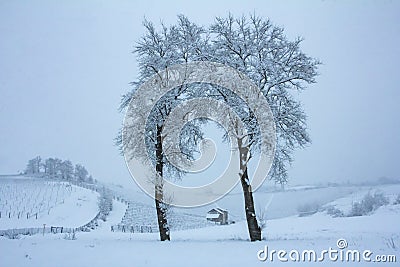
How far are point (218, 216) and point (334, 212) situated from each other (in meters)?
15.5

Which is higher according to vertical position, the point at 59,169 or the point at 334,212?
the point at 59,169

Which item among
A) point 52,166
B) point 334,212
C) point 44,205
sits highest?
point 52,166

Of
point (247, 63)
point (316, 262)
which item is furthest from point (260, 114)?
point (316, 262)

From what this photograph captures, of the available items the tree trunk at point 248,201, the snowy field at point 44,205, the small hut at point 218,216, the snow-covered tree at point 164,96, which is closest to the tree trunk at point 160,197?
the snow-covered tree at point 164,96

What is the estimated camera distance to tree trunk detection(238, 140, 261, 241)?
14.8 m

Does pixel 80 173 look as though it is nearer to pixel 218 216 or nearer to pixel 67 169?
pixel 67 169

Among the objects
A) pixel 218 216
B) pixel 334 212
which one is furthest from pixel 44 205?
pixel 334 212

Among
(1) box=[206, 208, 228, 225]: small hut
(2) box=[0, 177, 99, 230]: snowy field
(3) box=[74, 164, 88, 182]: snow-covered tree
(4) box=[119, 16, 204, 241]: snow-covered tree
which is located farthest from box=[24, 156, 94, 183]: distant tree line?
(4) box=[119, 16, 204, 241]: snow-covered tree

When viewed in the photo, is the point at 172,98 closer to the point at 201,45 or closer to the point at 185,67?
the point at 185,67

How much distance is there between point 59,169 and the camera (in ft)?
310

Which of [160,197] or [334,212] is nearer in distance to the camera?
[160,197]

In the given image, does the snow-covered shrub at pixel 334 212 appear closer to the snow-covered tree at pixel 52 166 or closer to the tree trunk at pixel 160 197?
the tree trunk at pixel 160 197

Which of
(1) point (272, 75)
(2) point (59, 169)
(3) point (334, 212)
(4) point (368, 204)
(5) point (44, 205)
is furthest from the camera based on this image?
(2) point (59, 169)

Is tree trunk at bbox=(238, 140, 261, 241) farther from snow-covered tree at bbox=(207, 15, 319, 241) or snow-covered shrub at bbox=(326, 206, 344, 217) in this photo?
snow-covered shrub at bbox=(326, 206, 344, 217)
